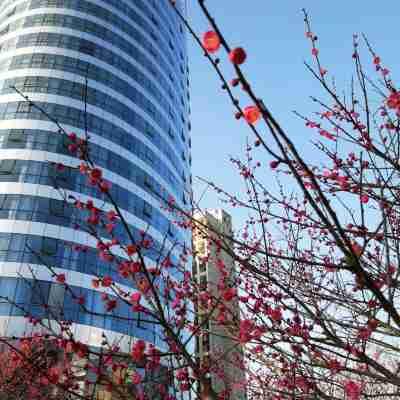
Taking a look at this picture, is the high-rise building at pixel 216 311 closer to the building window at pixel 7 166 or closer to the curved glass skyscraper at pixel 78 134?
the curved glass skyscraper at pixel 78 134

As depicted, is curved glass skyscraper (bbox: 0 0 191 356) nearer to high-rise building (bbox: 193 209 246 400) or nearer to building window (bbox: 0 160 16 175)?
building window (bbox: 0 160 16 175)

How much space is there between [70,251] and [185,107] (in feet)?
98.4

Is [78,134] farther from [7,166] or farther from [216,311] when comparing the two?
[216,311]

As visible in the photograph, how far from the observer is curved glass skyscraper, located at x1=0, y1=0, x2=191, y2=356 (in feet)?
73.8

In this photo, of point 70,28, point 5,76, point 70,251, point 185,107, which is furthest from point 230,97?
point 185,107

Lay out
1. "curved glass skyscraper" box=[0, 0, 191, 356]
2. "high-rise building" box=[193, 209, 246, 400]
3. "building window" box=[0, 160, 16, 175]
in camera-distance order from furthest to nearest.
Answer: "building window" box=[0, 160, 16, 175] → "curved glass skyscraper" box=[0, 0, 191, 356] → "high-rise building" box=[193, 209, 246, 400]

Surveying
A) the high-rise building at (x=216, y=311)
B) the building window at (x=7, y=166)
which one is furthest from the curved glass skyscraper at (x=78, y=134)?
the high-rise building at (x=216, y=311)

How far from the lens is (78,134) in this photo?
27.9 metres

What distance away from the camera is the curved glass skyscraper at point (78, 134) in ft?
73.8

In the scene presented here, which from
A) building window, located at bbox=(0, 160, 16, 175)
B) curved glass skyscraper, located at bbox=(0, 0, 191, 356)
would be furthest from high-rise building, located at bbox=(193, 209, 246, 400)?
building window, located at bbox=(0, 160, 16, 175)

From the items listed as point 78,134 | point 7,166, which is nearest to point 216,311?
point 7,166

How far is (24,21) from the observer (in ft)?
105

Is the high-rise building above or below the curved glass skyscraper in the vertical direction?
below

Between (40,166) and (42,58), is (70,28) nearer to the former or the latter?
(42,58)
